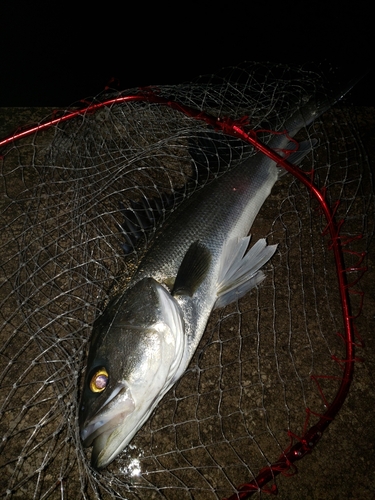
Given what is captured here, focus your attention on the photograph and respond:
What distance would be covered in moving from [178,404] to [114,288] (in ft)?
3.14

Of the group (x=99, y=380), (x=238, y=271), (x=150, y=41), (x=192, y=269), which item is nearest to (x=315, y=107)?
(x=238, y=271)

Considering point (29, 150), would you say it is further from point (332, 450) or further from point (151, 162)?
point (332, 450)

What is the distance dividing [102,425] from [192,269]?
3.62 feet

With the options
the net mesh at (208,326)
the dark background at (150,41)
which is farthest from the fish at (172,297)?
the dark background at (150,41)

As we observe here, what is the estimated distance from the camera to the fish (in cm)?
212

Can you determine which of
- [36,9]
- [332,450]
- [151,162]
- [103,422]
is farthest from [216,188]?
[36,9]

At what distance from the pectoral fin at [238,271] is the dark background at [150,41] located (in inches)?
175

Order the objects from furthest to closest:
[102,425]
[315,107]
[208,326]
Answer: [315,107] < [208,326] < [102,425]

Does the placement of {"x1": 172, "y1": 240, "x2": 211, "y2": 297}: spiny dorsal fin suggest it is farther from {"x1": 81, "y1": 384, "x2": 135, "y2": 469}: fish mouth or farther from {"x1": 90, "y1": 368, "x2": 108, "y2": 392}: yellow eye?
{"x1": 81, "y1": 384, "x2": 135, "y2": 469}: fish mouth

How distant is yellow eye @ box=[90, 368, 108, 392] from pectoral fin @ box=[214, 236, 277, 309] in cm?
93

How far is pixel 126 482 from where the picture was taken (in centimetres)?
245

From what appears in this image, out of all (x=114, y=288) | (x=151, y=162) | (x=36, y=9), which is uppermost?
(x=36, y=9)

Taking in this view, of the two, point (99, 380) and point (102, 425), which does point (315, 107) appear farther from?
point (102, 425)

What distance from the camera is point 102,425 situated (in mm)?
2045
